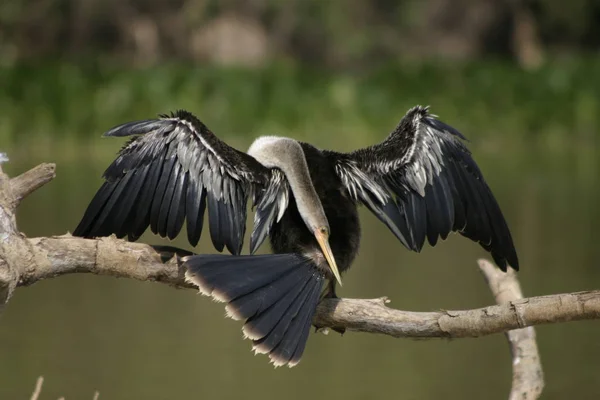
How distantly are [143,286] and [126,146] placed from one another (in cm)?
468

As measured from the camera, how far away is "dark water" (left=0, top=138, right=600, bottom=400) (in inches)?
233

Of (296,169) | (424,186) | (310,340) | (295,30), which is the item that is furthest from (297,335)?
(295,30)

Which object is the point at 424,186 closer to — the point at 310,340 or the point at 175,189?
the point at 175,189

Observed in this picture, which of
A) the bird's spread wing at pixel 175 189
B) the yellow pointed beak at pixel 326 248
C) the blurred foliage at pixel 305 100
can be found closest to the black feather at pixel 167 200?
the bird's spread wing at pixel 175 189

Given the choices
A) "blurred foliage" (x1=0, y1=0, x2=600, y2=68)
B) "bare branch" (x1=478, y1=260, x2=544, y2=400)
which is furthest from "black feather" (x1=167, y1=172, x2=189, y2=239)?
"blurred foliage" (x1=0, y1=0, x2=600, y2=68)

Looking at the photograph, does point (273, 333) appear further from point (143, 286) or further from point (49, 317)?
point (143, 286)

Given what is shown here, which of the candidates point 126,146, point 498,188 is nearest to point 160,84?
point 498,188

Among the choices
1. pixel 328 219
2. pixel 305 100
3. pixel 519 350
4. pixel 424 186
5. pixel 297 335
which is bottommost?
pixel 297 335

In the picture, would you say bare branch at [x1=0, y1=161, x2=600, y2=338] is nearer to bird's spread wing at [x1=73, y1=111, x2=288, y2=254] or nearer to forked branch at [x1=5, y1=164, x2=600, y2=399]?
forked branch at [x1=5, y1=164, x2=600, y2=399]

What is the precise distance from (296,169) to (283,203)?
0.12 metres

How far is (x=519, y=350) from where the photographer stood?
412 centimetres

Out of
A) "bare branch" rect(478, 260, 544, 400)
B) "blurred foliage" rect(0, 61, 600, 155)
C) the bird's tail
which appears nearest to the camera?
the bird's tail

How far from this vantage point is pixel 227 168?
12.2ft

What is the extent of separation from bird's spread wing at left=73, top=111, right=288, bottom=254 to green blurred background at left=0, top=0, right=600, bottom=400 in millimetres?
2166
